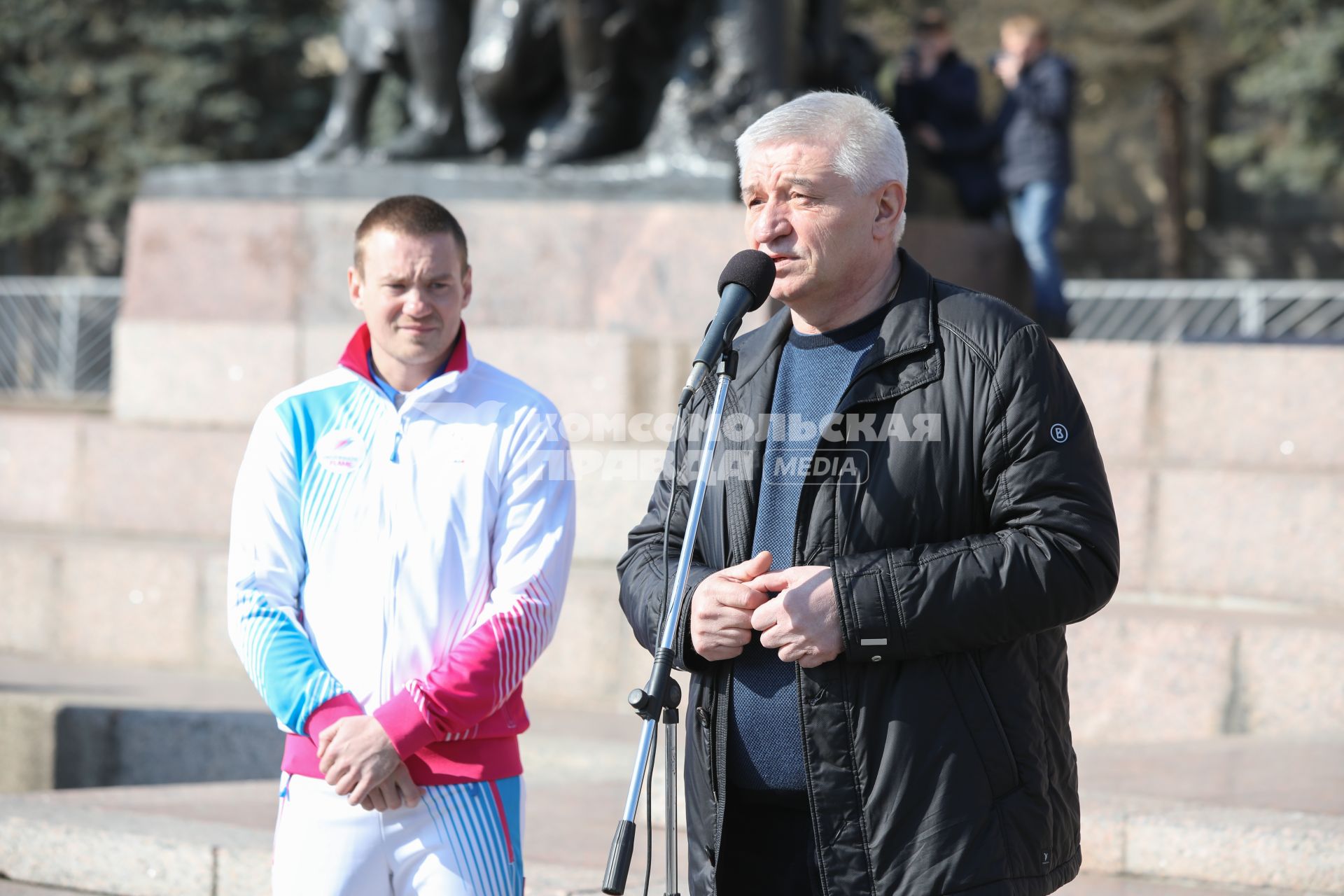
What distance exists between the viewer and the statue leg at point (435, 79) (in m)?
9.05

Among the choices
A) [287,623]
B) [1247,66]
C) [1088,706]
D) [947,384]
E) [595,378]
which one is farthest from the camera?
[1247,66]

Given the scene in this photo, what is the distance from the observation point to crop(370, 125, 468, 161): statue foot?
9.03 m

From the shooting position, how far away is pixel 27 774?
6.42 metres

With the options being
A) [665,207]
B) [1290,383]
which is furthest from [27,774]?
[1290,383]

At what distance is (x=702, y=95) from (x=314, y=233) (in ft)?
7.22

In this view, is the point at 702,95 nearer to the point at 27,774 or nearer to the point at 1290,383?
the point at 1290,383

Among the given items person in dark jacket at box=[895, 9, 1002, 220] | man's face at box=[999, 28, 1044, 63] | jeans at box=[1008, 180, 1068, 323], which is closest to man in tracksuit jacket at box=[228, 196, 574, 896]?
jeans at box=[1008, 180, 1068, 323]

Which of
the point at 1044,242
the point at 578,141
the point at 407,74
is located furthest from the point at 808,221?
the point at 407,74

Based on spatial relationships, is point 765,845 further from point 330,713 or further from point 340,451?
point 340,451

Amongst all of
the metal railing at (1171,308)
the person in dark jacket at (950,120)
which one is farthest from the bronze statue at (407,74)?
the metal railing at (1171,308)

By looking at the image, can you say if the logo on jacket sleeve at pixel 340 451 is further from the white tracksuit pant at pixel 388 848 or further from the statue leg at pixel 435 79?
the statue leg at pixel 435 79

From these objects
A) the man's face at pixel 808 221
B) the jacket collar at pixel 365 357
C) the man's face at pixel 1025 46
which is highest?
the man's face at pixel 1025 46

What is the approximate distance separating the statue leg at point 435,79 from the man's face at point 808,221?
21.7ft

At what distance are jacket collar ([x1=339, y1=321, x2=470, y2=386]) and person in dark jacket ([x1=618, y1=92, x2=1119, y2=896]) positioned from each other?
0.61 m
